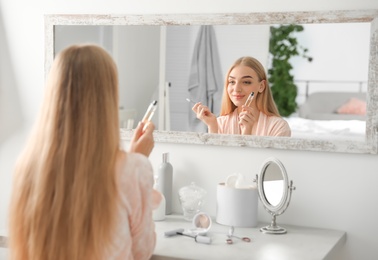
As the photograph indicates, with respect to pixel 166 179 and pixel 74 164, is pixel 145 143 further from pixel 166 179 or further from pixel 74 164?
pixel 166 179

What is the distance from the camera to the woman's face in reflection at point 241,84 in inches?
91.5

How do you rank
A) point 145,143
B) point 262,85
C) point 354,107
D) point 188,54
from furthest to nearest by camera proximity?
point 188,54 < point 262,85 < point 354,107 < point 145,143

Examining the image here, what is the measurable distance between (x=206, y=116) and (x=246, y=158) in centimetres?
23

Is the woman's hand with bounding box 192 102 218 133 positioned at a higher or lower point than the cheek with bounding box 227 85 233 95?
lower

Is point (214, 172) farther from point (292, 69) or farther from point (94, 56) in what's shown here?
point (94, 56)

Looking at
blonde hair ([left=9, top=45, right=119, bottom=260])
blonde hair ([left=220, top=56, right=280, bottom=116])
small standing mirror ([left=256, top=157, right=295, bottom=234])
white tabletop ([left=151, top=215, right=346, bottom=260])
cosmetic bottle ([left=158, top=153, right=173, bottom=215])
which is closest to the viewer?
blonde hair ([left=9, top=45, right=119, bottom=260])

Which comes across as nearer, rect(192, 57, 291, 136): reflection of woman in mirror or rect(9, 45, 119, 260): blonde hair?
rect(9, 45, 119, 260): blonde hair

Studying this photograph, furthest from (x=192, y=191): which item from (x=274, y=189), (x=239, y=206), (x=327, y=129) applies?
(x=327, y=129)

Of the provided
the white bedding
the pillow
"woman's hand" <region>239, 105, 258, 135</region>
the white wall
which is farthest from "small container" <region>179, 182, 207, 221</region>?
the pillow

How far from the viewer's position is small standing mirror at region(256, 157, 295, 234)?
2174 millimetres

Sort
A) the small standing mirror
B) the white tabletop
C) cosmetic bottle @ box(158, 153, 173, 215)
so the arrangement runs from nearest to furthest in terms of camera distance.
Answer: the white tabletop → the small standing mirror → cosmetic bottle @ box(158, 153, 173, 215)

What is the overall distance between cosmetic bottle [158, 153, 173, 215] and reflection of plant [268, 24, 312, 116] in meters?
0.50

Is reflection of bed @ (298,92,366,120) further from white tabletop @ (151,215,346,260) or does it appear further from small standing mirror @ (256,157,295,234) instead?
white tabletop @ (151,215,346,260)

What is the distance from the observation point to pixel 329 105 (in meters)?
2.23
